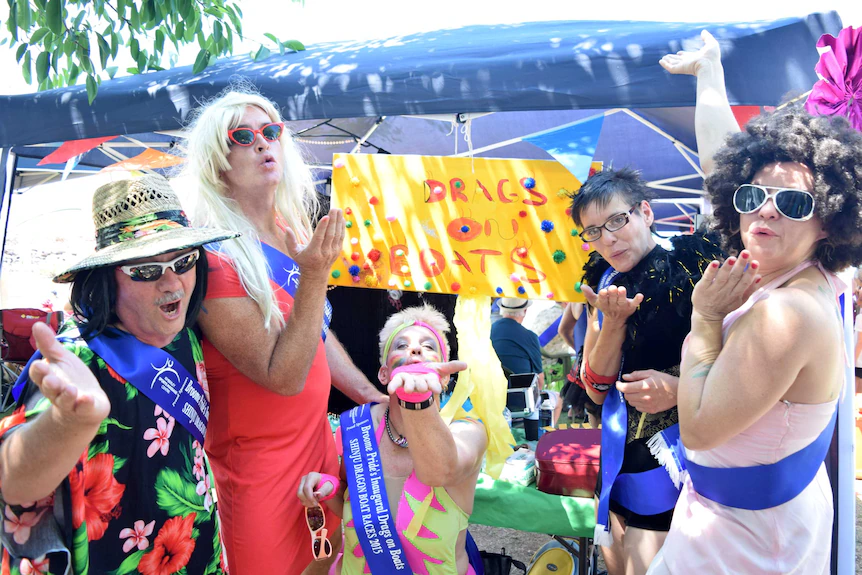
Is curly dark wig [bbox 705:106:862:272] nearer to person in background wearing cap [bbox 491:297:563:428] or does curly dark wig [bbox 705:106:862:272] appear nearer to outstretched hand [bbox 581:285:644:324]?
outstretched hand [bbox 581:285:644:324]

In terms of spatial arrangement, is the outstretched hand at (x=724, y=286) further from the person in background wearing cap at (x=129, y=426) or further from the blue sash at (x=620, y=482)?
the person in background wearing cap at (x=129, y=426)

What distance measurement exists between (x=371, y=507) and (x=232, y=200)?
3.42 ft

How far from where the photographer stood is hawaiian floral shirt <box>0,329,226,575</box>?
1.26 m

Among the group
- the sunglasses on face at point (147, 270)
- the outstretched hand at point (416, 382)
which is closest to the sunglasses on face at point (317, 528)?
the outstretched hand at point (416, 382)

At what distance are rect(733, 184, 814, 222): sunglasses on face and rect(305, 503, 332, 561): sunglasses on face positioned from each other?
1443mm

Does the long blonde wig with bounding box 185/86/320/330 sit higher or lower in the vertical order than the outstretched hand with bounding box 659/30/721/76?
lower

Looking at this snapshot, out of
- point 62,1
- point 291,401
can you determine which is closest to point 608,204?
point 291,401

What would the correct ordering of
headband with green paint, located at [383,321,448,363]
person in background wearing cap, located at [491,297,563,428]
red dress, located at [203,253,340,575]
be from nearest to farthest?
1. red dress, located at [203,253,340,575]
2. headband with green paint, located at [383,321,448,363]
3. person in background wearing cap, located at [491,297,563,428]

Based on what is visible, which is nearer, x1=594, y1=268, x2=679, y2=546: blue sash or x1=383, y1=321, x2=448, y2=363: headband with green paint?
x1=594, y1=268, x2=679, y2=546: blue sash

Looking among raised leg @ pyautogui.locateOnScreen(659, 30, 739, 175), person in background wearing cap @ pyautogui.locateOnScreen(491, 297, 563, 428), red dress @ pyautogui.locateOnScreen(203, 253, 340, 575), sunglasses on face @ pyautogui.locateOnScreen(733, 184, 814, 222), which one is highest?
raised leg @ pyautogui.locateOnScreen(659, 30, 739, 175)

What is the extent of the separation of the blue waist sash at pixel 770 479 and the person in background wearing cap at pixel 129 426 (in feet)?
4.25

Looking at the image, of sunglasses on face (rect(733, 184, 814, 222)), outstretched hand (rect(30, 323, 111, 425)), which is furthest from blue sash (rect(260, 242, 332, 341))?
sunglasses on face (rect(733, 184, 814, 222))

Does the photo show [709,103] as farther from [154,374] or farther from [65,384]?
[65,384]

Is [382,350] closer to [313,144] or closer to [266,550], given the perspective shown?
[266,550]
